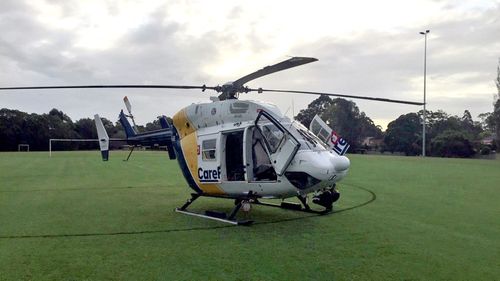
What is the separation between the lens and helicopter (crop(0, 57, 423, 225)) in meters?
7.68

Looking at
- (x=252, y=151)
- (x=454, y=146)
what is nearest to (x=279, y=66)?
(x=252, y=151)

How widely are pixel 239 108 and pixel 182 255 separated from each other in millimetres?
3454

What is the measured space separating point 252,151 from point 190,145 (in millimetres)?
1835

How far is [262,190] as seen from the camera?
8141mm

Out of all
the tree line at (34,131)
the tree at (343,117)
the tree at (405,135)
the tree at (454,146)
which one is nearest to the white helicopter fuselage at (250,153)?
the tree at (454,146)

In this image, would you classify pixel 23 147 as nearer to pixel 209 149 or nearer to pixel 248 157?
pixel 209 149

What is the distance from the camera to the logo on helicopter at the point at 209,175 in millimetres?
8797

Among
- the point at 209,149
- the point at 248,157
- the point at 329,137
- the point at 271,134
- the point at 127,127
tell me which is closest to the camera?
the point at 271,134

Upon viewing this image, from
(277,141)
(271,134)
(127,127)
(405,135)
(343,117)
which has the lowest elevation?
(277,141)

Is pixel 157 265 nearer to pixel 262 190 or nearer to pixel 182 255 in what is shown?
pixel 182 255

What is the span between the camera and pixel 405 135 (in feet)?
239

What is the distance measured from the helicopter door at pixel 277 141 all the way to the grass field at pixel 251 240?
4.22 ft

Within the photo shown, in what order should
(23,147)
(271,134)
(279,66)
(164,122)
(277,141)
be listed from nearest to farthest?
1. (279,66)
2. (277,141)
3. (271,134)
4. (164,122)
5. (23,147)

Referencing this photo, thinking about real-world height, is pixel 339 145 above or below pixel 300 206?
above
